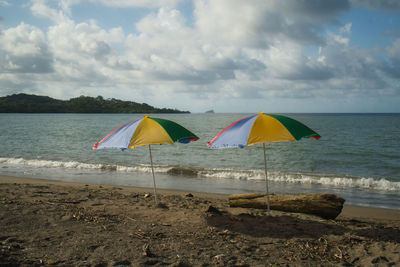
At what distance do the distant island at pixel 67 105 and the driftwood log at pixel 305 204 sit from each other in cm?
17367

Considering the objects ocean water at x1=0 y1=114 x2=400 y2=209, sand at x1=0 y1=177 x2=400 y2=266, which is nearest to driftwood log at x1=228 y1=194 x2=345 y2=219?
sand at x1=0 y1=177 x2=400 y2=266

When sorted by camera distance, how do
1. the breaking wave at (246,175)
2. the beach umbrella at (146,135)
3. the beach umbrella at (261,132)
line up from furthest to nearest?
1. the breaking wave at (246,175)
2. the beach umbrella at (146,135)
3. the beach umbrella at (261,132)

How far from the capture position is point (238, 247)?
16.0 feet

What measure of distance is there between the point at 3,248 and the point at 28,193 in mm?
4913

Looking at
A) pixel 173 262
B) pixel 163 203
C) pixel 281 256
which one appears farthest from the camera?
pixel 163 203

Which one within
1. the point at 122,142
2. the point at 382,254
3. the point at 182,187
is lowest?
the point at 182,187

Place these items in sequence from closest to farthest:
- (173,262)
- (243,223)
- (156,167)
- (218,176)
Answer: (173,262) → (243,223) → (218,176) → (156,167)

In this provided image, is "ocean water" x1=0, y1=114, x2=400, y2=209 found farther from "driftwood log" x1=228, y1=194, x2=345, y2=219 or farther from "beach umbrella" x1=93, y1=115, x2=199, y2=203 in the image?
"beach umbrella" x1=93, y1=115, x2=199, y2=203

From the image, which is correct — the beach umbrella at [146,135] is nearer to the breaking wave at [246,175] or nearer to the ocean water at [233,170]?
the ocean water at [233,170]

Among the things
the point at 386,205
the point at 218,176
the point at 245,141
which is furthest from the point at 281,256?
the point at 218,176

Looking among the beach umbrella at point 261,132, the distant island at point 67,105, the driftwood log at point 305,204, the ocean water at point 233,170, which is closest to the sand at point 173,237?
the driftwood log at point 305,204

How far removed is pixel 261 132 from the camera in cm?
553

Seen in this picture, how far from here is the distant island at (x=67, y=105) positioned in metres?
152

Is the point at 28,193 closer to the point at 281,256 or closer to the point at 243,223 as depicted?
the point at 243,223
